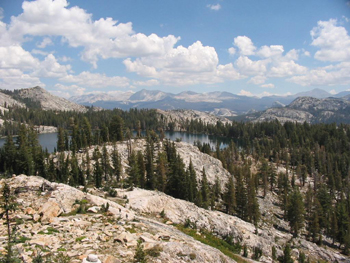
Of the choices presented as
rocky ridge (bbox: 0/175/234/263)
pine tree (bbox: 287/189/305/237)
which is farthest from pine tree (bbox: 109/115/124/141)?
rocky ridge (bbox: 0/175/234/263)

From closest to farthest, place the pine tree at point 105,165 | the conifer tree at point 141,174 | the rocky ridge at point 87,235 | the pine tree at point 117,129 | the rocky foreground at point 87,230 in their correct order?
the rocky ridge at point 87,235 < the rocky foreground at point 87,230 < the conifer tree at point 141,174 < the pine tree at point 105,165 < the pine tree at point 117,129

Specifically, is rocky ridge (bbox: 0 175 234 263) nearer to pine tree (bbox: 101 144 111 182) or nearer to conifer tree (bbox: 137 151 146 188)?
conifer tree (bbox: 137 151 146 188)

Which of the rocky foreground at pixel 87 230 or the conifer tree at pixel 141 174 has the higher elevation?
the rocky foreground at pixel 87 230

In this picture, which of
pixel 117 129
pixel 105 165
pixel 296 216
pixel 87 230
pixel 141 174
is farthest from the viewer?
pixel 117 129

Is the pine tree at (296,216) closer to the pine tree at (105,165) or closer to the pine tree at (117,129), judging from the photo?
the pine tree at (105,165)

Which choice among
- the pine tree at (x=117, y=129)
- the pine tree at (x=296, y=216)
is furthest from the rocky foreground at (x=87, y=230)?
the pine tree at (x=117, y=129)

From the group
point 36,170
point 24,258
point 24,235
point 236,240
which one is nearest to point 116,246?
point 24,258

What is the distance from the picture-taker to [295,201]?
250 feet

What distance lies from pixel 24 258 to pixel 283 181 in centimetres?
11469


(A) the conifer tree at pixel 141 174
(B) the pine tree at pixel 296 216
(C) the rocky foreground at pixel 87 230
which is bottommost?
(B) the pine tree at pixel 296 216

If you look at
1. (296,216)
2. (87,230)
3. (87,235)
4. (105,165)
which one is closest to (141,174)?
(105,165)

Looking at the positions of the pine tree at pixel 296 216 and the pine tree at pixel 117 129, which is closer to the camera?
the pine tree at pixel 296 216

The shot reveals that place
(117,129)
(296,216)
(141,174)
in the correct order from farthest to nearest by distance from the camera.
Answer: (117,129) < (141,174) < (296,216)

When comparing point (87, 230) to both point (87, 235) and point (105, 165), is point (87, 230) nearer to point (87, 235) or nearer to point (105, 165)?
point (87, 235)
